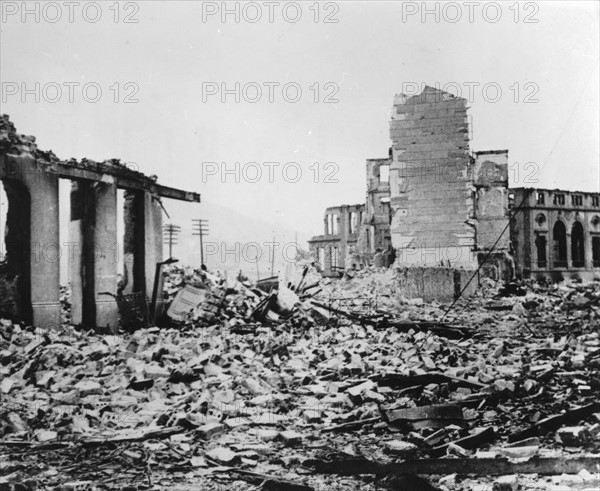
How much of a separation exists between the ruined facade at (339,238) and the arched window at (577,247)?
18242 mm

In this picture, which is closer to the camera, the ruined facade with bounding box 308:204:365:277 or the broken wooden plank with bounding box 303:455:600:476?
the broken wooden plank with bounding box 303:455:600:476

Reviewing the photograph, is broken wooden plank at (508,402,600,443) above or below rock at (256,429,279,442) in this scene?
above

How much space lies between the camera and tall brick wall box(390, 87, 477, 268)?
15.6 m

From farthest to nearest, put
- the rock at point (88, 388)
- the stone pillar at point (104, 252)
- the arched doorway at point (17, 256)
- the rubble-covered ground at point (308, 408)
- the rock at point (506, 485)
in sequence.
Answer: the stone pillar at point (104, 252), the arched doorway at point (17, 256), the rock at point (88, 388), the rubble-covered ground at point (308, 408), the rock at point (506, 485)

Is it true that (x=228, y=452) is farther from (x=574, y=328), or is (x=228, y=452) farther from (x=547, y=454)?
(x=574, y=328)

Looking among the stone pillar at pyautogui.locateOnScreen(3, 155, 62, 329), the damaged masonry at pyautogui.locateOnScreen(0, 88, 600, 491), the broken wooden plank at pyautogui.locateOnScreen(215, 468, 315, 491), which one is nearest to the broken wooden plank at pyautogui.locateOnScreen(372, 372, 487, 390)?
the damaged masonry at pyautogui.locateOnScreen(0, 88, 600, 491)

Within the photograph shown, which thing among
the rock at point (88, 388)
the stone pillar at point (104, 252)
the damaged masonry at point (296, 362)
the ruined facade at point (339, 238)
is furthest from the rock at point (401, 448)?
the ruined facade at point (339, 238)

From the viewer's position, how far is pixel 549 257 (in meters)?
43.3

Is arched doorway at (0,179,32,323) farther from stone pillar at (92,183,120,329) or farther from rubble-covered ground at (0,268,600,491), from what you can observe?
stone pillar at (92,183,120,329)

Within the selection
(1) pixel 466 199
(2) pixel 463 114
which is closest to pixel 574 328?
(1) pixel 466 199

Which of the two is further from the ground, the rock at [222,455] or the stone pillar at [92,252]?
the stone pillar at [92,252]

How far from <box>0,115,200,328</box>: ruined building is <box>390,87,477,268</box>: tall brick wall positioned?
21.4ft

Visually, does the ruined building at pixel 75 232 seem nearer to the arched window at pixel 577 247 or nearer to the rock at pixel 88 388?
the rock at pixel 88 388

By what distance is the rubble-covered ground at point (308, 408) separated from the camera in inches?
157
